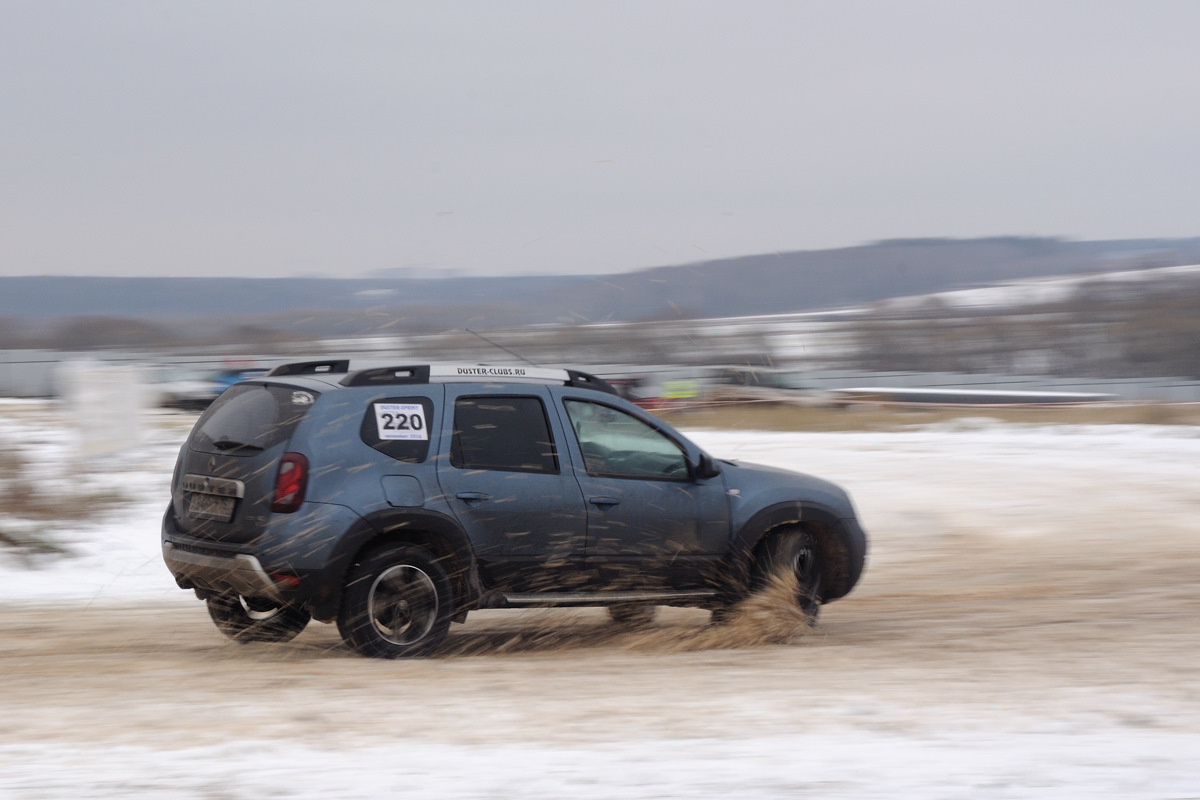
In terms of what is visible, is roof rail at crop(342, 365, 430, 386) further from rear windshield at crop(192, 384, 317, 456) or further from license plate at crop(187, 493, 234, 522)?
license plate at crop(187, 493, 234, 522)

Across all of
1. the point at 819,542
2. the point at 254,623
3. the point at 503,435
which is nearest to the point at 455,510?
the point at 503,435

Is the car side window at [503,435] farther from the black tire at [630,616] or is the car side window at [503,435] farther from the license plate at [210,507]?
the black tire at [630,616]

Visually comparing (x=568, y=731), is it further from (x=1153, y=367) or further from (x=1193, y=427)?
(x=1153, y=367)

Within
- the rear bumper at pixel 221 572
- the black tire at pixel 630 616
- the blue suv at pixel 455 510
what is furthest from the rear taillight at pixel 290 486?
the black tire at pixel 630 616

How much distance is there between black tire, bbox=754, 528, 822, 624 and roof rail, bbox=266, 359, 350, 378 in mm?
2834

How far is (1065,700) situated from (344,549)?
3667mm

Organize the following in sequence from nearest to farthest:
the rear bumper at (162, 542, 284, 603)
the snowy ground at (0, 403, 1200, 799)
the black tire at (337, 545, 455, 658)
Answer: the snowy ground at (0, 403, 1200, 799)
the rear bumper at (162, 542, 284, 603)
the black tire at (337, 545, 455, 658)

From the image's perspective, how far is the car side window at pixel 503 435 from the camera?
677cm

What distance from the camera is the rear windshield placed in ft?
21.0

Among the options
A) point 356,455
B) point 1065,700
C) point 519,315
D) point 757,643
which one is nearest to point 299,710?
point 356,455

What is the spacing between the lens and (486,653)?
7129 mm

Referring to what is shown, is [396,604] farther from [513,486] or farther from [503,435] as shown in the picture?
[503,435]

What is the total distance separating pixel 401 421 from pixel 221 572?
4.10 ft

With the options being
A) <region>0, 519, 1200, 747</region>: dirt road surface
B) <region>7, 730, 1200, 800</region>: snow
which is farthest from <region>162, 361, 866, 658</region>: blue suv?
<region>7, 730, 1200, 800</region>: snow
